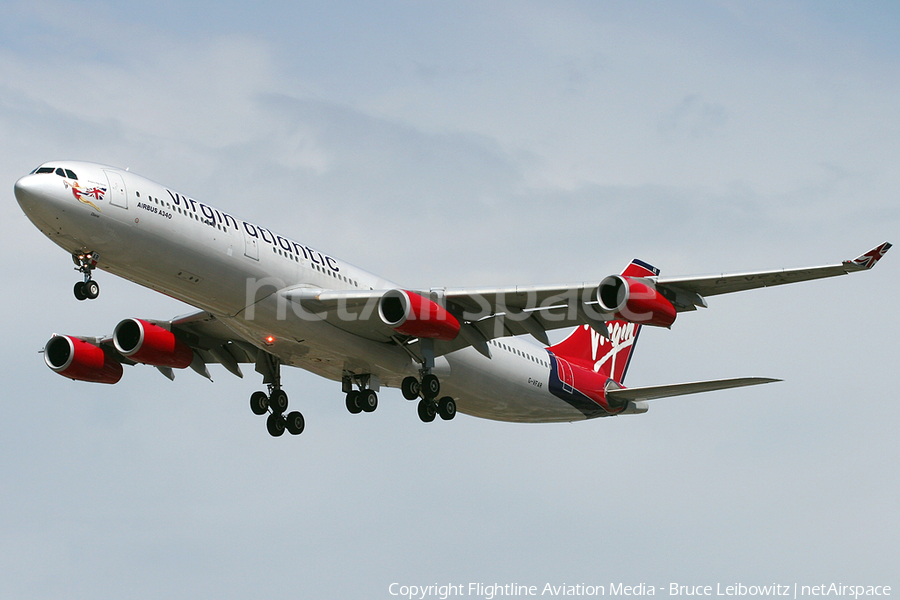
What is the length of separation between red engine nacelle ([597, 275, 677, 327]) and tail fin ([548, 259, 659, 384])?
12.9m

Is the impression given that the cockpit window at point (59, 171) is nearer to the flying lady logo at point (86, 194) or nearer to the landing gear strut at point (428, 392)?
the flying lady logo at point (86, 194)

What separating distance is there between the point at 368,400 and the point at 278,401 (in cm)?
395

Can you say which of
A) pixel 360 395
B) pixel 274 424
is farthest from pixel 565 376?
pixel 274 424

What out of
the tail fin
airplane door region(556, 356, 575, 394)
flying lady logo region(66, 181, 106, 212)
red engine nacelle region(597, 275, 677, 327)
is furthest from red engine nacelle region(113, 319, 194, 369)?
red engine nacelle region(597, 275, 677, 327)

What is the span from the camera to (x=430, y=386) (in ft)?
116

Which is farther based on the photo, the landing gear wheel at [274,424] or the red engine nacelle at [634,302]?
the landing gear wheel at [274,424]

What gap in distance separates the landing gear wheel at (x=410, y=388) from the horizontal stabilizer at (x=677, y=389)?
9.03 meters

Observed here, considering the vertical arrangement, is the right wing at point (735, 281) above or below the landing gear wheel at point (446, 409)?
above

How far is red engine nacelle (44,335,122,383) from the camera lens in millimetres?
38219

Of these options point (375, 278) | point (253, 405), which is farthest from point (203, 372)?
point (375, 278)

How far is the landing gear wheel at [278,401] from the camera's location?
3831 centimetres

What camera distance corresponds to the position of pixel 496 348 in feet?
126

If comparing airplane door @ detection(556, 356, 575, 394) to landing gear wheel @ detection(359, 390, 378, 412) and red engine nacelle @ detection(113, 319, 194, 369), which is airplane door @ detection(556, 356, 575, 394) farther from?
red engine nacelle @ detection(113, 319, 194, 369)

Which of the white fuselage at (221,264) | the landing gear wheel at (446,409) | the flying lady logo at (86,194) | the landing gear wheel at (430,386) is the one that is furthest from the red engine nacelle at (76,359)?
the landing gear wheel at (446,409)
